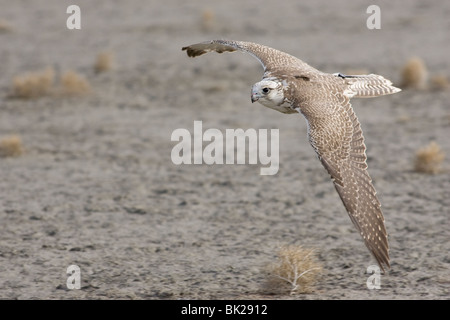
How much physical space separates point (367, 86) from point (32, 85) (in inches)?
347

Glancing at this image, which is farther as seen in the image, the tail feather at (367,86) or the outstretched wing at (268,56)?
the outstretched wing at (268,56)

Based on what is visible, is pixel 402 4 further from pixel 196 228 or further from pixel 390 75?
pixel 196 228

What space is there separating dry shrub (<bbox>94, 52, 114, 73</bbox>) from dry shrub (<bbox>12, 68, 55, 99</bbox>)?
1632 mm

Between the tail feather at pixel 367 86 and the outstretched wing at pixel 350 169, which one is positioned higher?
the tail feather at pixel 367 86

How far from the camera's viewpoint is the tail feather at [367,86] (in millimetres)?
8250

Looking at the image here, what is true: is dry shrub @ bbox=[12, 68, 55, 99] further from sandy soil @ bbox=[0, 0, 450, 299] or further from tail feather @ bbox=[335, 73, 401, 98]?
tail feather @ bbox=[335, 73, 401, 98]
